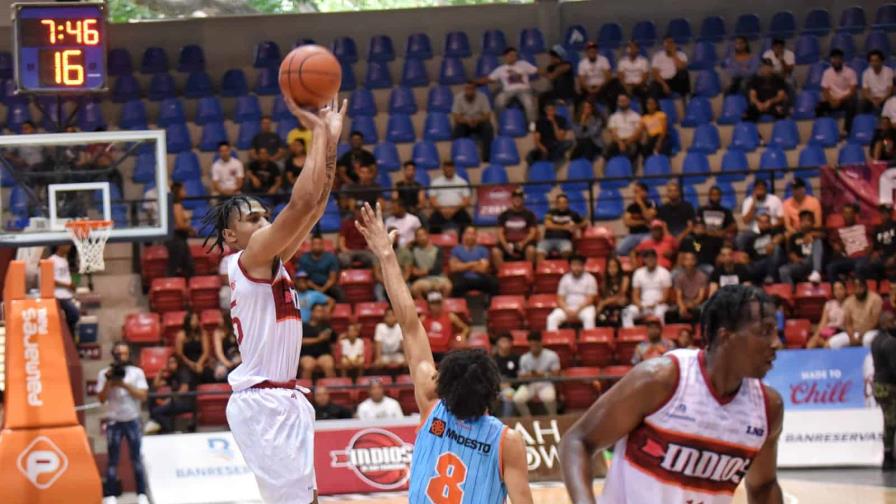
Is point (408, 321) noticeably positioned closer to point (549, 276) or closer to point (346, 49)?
point (549, 276)

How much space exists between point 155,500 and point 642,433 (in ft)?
30.0

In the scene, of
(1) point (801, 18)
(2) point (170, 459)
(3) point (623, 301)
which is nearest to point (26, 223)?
(2) point (170, 459)

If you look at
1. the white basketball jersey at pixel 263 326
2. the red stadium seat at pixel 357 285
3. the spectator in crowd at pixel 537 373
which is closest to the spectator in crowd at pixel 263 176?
the red stadium seat at pixel 357 285

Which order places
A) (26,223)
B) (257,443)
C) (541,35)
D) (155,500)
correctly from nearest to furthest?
(257,443)
(26,223)
(155,500)
(541,35)

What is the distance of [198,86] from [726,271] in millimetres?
8216

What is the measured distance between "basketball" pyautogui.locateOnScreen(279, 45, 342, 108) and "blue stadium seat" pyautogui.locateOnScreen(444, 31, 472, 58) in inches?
531

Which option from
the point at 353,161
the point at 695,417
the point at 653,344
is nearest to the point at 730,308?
the point at 695,417

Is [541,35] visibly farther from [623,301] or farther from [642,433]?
[642,433]

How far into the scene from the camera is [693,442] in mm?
3418

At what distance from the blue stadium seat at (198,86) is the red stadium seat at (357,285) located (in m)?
5.05

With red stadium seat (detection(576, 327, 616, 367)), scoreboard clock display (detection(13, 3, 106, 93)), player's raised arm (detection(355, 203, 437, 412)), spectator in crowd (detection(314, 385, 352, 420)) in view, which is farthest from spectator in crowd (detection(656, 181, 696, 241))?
player's raised arm (detection(355, 203, 437, 412))

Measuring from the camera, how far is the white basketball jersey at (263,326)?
4832 mm

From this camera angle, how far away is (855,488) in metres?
10.8

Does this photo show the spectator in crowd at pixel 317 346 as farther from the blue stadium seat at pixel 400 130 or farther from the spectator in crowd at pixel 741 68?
the spectator in crowd at pixel 741 68
